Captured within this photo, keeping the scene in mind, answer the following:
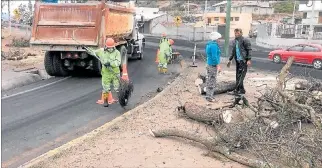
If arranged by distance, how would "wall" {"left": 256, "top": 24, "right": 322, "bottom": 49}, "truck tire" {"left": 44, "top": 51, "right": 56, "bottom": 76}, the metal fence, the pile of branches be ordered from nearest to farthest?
the pile of branches, "truck tire" {"left": 44, "top": 51, "right": 56, "bottom": 76}, "wall" {"left": 256, "top": 24, "right": 322, "bottom": 49}, the metal fence

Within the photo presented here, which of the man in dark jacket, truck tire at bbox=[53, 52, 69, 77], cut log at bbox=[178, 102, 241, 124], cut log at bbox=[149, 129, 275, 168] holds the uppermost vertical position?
the man in dark jacket

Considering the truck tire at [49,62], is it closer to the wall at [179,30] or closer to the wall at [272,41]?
the wall at [272,41]

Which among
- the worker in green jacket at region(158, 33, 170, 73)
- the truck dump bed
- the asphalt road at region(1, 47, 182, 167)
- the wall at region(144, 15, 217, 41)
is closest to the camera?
the asphalt road at region(1, 47, 182, 167)

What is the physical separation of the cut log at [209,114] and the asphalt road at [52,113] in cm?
163

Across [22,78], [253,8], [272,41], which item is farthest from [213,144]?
[253,8]

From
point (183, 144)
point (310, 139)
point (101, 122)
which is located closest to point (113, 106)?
point (101, 122)

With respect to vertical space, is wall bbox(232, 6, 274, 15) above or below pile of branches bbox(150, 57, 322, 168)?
above

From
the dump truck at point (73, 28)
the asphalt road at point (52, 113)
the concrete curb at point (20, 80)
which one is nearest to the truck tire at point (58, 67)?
the dump truck at point (73, 28)

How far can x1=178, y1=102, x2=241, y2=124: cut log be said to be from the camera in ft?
21.3

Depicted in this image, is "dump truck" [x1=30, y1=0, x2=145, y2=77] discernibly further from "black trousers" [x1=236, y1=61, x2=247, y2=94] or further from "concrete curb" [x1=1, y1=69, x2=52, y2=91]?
"black trousers" [x1=236, y1=61, x2=247, y2=94]

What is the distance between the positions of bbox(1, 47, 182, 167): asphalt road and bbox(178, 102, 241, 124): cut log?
163cm

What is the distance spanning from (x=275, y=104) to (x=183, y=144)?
5.87ft

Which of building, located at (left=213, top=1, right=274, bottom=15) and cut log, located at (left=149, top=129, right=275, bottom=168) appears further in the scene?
building, located at (left=213, top=1, right=274, bottom=15)

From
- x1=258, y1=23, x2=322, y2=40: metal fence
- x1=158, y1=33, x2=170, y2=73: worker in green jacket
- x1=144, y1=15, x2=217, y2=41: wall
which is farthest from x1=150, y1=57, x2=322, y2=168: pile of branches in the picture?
x1=144, y1=15, x2=217, y2=41: wall
